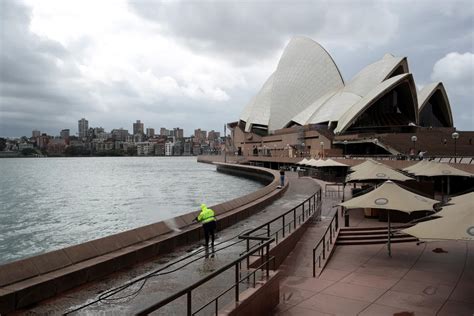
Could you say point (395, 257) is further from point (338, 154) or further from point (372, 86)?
point (372, 86)

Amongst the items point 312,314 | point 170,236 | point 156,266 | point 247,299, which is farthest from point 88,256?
point 312,314

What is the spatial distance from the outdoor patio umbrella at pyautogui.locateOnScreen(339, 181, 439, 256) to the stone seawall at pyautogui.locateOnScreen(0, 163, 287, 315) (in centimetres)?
455

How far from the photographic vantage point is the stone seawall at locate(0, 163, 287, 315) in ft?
19.4

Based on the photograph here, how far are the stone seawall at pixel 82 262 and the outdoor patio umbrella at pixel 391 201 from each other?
4550mm

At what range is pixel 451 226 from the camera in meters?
6.61

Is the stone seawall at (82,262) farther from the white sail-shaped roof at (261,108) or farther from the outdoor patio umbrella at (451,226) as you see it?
the white sail-shaped roof at (261,108)

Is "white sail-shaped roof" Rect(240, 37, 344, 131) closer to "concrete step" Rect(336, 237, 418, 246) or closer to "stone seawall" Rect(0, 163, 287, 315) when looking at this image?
"concrete step" Rect(336, 237, 418, 246)

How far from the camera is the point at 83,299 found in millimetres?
6152

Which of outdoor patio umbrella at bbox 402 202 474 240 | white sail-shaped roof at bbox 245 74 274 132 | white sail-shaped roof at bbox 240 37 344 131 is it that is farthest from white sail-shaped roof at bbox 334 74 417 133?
outdoor patio umbrella at bbox 402 202 474 240

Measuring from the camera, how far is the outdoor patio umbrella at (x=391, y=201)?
Result: 375 inches

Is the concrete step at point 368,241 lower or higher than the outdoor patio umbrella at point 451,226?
lower

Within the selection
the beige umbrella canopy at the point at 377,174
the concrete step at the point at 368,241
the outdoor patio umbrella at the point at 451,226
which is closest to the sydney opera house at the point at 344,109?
the beige umbrella canopy at the point at 377,174

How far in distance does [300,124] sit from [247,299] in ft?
215

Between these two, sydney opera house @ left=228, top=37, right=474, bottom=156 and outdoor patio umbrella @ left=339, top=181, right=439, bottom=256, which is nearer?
outdoor patio umbrella @ left=339, top=181, right=439, bottom=256
